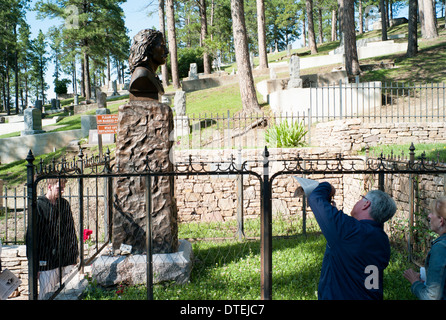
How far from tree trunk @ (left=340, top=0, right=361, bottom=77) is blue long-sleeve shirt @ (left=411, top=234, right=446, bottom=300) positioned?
51.5 ft

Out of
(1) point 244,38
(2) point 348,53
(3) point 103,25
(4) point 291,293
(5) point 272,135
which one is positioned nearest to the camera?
(4) point 291,293

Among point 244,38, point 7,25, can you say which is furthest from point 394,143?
point 7,25

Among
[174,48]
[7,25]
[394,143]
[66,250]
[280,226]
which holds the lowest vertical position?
[280,226]

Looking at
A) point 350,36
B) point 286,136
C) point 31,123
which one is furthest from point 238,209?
point 31,123

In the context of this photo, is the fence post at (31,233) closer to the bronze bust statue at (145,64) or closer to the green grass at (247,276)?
the green grass at (247,276)

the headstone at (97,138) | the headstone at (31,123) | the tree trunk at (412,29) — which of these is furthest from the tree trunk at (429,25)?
the headstone at (31,123)

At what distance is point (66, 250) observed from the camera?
4773 millimetres

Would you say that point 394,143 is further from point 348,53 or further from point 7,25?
point 7,25

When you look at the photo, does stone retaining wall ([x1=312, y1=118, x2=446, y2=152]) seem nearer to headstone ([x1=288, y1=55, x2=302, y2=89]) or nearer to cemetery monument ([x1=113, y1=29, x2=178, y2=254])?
headstone ([x1=288, y1=55, x2=302, y2=89])

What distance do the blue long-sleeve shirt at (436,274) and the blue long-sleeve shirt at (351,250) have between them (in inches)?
10.7

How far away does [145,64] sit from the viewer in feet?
16.4

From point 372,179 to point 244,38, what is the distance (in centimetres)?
890

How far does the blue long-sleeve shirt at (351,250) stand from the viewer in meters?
2.37

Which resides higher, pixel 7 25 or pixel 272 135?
pixel 7 25
